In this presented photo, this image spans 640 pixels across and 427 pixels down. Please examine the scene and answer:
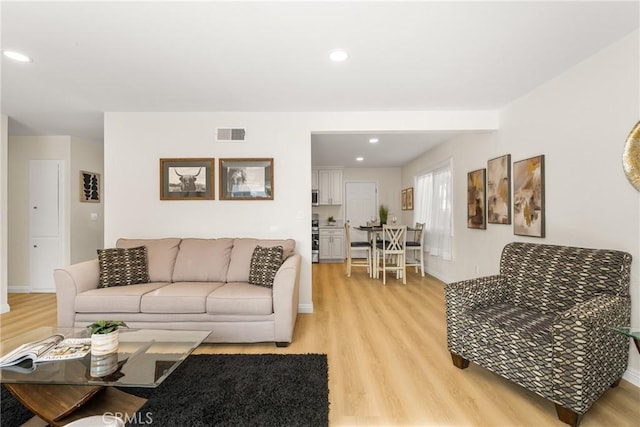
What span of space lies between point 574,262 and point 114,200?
4.56 metres

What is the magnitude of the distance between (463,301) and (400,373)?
0.72 meters

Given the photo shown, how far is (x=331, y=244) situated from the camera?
7.35 meters

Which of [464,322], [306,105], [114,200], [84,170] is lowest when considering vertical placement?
[464,322]

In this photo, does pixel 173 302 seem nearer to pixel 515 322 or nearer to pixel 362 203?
pixel 515 322

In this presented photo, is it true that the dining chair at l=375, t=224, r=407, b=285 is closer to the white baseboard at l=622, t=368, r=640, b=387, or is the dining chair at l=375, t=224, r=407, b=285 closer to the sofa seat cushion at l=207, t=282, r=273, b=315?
the sofa seat cushion at l=207, t=282, r=273, b=315

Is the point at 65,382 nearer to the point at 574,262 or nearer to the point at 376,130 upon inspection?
the point at 574,262

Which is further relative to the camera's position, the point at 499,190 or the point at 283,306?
the point at 499,190

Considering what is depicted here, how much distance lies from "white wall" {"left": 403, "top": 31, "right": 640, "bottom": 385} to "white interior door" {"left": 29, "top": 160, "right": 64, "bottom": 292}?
6.28m

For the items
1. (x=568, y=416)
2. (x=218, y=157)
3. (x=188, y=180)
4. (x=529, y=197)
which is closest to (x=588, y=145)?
(x=529, y=197)

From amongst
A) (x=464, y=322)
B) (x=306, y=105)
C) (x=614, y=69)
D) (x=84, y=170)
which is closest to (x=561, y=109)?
(x=614, y=69)

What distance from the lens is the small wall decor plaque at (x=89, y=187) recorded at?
481 centimetres

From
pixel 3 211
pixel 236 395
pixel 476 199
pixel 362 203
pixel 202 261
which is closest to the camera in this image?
pixel 236 395

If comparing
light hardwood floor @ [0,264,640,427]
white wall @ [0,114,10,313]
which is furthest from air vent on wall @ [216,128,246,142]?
white wall @ [0,114,10,313]

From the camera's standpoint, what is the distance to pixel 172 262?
10.5ft
